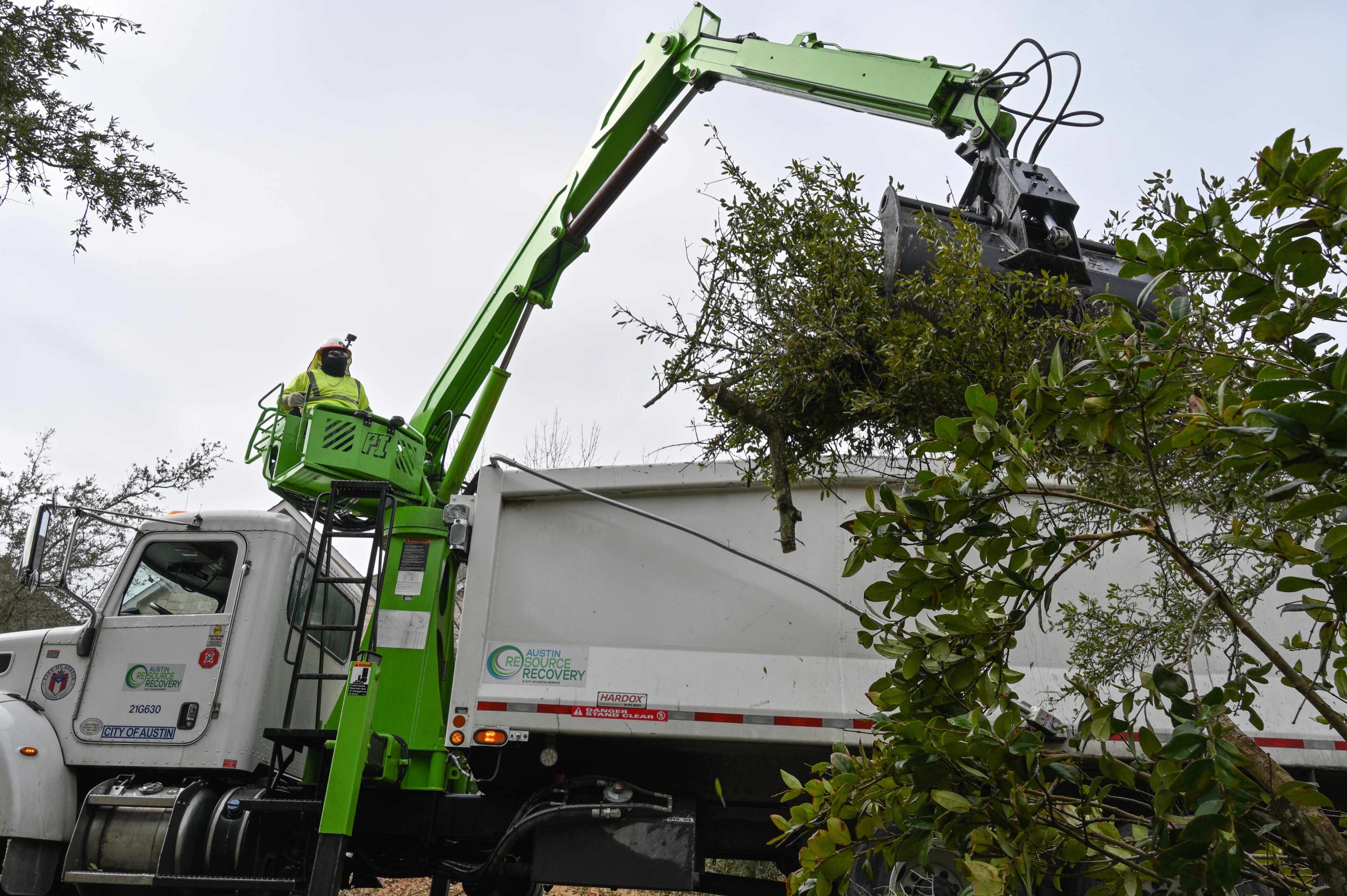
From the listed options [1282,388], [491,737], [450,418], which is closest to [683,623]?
[491,737]

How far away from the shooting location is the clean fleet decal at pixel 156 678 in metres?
5.56

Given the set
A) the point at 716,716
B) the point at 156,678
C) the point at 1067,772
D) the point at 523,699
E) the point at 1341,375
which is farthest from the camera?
the point at 156,678

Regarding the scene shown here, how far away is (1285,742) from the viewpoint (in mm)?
4504

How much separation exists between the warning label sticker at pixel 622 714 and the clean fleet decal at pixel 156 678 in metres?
2.53

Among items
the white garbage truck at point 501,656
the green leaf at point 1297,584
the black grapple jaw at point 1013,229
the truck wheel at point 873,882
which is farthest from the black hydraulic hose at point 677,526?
the green leaf at point 1297,584

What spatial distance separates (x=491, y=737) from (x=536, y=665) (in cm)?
42

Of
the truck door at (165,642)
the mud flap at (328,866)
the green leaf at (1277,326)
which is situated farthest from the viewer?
the truck door at (165,642)

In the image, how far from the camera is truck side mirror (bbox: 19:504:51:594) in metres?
5.18

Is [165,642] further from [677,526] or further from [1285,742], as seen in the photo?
[1285,742]

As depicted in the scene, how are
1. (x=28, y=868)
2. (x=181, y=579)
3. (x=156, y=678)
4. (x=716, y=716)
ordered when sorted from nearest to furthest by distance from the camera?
1. (x=716, y=716)
2. (x=28, y=868)
3. (x=156, y=678)
4. (x=181, y=579)

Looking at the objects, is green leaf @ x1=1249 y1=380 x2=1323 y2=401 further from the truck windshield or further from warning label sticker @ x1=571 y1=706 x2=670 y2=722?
the truck windshield

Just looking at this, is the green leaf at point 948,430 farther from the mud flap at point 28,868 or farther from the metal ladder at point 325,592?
the mud flap at point 28,868

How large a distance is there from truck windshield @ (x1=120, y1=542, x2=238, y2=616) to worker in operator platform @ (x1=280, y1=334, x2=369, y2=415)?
983mm

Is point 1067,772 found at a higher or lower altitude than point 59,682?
lower
